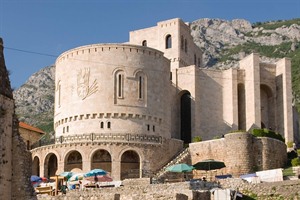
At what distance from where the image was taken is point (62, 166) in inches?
2084

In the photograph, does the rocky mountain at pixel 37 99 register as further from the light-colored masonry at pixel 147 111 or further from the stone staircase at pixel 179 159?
the stone staircase at pixel 179 159

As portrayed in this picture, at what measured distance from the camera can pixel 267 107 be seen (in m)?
66.0

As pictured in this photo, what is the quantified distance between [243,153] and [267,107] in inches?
657

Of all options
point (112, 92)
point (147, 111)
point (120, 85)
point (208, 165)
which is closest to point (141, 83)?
point (120, 85)

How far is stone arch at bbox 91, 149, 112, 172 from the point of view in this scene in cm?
5353

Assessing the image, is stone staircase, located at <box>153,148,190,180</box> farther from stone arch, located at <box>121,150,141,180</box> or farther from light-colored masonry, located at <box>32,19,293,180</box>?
stone arch, located at <box>121,150,141,180</box>

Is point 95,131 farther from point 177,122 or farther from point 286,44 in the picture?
point 286,44

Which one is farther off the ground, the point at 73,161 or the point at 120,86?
the point at 120,86

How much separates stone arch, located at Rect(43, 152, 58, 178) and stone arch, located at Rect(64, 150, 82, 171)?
1.49 metres

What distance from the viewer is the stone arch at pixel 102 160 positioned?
53.5 meters

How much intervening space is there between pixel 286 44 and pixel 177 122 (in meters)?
96.6

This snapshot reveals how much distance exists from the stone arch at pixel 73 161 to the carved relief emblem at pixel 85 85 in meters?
5.03

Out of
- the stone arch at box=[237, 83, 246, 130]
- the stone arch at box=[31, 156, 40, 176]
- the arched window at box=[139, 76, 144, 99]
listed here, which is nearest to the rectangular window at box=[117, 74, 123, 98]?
the arched window at box=[139, 76, 144, 99]

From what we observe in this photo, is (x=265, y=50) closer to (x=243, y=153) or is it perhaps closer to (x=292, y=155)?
(x=292, y=155)
